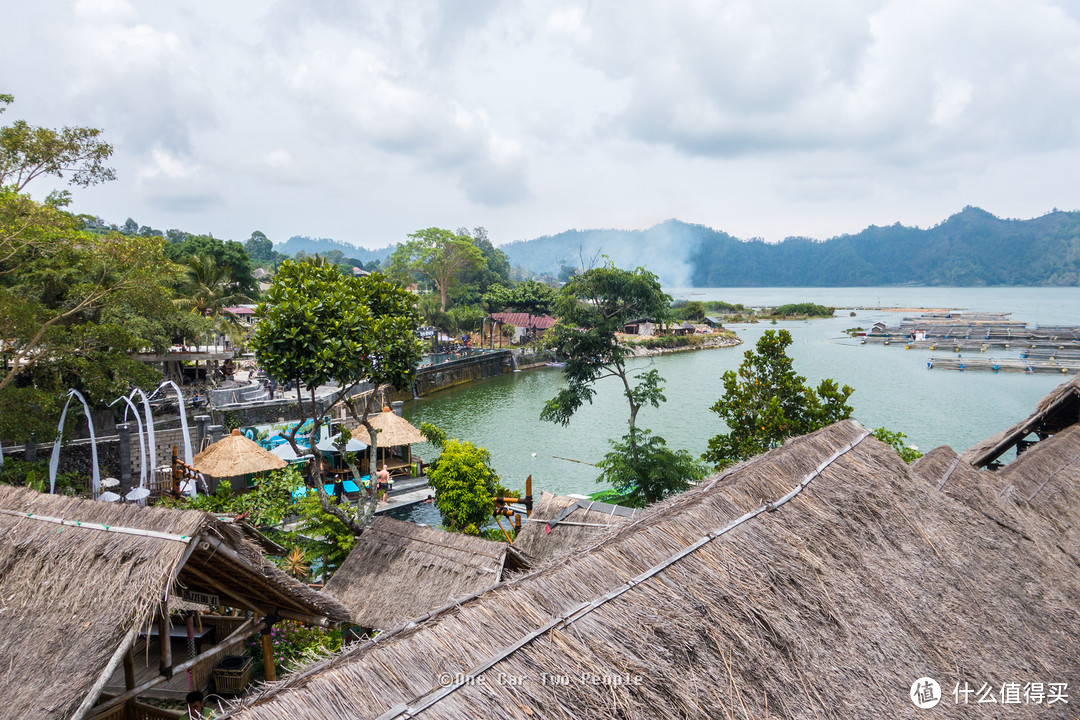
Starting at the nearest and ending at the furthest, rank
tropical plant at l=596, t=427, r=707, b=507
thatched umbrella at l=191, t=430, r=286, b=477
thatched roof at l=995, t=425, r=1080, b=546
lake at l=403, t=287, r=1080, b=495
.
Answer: thatched roof at l=995, t=425, r=1080, b=546
thatched umbrella at l=191, t=430, r=286, b=477
tropical plant at l=596, t=427, r=707, b=507
lake at l=403, t=287, r=1080, b=495

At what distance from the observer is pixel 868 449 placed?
555 cm

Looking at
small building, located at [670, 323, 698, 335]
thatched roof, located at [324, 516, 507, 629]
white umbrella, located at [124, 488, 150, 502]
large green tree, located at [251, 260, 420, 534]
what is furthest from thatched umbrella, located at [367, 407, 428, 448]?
small building, located at [670, 323, 698, 335]

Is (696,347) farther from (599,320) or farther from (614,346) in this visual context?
(599,320)

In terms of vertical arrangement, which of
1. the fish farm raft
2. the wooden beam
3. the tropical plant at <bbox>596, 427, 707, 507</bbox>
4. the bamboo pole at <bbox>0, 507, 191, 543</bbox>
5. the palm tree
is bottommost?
the fish farm raft

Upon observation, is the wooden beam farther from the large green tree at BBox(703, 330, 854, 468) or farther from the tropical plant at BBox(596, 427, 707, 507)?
the tropical plant at BBox(596, 427, 707, 507)

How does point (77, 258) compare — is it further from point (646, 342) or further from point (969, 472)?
point (646, 342)

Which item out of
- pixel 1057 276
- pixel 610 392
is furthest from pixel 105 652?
pixel 1057 276

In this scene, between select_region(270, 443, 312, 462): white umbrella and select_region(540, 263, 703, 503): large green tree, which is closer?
select_region(540, 263, 703, 503): large green tree

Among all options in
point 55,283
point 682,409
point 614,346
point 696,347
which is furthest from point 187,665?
point 696,347

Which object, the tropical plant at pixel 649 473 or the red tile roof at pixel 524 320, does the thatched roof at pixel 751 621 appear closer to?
the tropical plant at pixel 649 473

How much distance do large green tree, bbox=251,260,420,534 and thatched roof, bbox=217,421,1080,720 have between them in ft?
19.3

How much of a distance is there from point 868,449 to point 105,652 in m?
5.88

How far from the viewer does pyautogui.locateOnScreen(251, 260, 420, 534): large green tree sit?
897 centimetres

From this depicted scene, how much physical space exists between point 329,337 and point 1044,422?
1118cm
